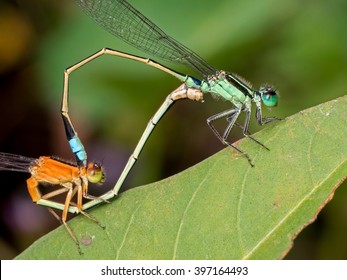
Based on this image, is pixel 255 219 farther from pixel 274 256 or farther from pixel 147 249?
pixel 147 249

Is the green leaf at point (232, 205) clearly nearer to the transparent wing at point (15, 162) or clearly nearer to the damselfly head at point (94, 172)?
the damselfly head at point (94, 172)

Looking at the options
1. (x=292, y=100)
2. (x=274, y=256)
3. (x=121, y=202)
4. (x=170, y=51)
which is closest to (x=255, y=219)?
(x=274, y=256)

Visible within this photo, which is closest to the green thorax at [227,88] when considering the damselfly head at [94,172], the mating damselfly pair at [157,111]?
the mating damselfly pair at [157,111]

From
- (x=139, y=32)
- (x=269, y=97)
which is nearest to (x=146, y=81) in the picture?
(x=139, y=32)

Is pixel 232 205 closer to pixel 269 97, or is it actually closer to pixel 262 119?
pixel 262 119

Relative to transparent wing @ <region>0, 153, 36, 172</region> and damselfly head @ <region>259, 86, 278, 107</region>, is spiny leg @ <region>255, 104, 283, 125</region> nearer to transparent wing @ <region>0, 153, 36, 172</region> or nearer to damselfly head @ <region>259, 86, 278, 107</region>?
damselfly head @ <region>259, 86, 278, 107</region>
